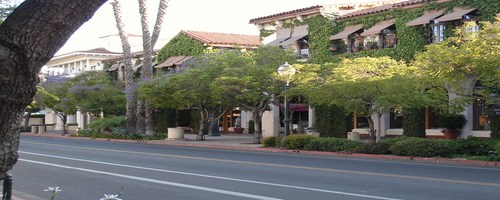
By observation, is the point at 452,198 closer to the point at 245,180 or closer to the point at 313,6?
the point at 245,180

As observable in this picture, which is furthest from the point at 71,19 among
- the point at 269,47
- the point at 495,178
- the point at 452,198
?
the point at 269,47

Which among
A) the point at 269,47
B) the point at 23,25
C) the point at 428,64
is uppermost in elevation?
the point at 269,47

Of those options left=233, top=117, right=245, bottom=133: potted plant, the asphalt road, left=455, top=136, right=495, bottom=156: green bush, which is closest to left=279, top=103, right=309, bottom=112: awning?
left=233, top=117, right=245, bottom=133: potted plant

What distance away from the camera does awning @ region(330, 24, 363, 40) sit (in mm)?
34688

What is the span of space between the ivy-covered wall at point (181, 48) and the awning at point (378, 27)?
1572 cm

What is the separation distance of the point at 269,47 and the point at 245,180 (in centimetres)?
1715

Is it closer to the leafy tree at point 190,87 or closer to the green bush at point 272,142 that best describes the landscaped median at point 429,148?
the green bush at point 272,142

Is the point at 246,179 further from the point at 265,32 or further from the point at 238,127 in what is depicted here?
the point at 238,127

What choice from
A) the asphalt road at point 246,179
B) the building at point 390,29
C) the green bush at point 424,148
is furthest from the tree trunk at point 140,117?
the green bush at point 424,148

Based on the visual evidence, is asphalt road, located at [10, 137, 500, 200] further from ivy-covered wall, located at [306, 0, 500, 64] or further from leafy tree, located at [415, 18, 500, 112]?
ivy-covered wall, located at [306, 0, 500, 64]

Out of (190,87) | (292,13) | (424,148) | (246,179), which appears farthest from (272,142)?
(246,179)

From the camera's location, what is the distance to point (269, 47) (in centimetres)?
3070

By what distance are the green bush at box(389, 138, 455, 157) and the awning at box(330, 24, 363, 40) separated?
43.1 feet

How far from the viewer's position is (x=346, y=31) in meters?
35.2
